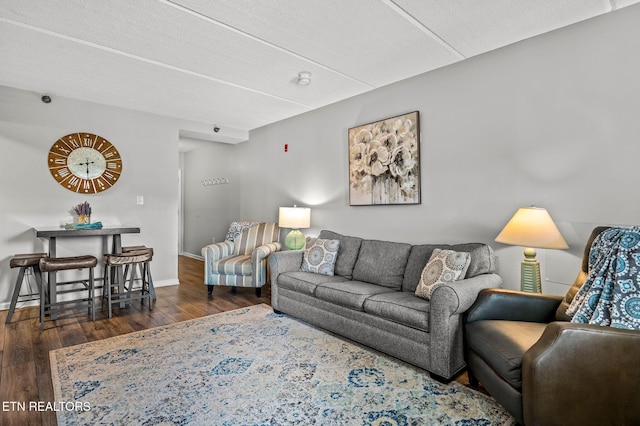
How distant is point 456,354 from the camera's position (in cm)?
215

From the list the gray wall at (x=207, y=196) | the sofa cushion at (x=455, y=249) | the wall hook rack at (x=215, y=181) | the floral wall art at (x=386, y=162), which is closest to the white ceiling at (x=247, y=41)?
the floral wall art at (x=386, y=162)

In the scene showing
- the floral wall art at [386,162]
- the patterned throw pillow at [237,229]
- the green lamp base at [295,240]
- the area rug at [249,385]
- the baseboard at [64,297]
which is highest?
the floral wall art at [386,162]

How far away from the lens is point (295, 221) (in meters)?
4.30

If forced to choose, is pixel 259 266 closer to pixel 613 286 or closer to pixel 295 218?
pixel 295 218

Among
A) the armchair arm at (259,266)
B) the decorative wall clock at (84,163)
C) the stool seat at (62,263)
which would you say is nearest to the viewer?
the stool seat at (62,263)

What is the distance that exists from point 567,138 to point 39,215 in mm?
5240

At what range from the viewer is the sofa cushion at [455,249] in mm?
2590

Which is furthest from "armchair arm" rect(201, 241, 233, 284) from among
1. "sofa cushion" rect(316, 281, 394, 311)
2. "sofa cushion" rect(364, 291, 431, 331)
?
"sofa cushion" rect(364, 291, 431, 331)

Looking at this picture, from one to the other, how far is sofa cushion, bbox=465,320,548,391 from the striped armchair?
104 inches

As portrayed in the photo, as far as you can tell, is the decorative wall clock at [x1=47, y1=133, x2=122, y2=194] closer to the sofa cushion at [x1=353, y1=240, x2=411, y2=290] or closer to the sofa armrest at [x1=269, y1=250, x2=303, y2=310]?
the sofa armrest at [x1=269, y1=250, x2=303, y2=310]

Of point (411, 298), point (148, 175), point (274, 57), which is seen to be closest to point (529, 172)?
point (411, 298)

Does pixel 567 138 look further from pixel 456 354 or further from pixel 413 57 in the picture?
pixel 456 354

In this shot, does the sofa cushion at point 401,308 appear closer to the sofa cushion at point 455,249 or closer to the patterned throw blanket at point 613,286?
the sofa cushion at point 455,249

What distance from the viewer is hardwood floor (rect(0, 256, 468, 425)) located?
6.50 feet
